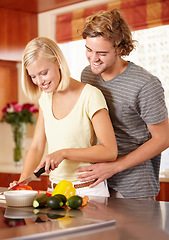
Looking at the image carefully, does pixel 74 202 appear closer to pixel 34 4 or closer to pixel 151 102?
pixel 151 102

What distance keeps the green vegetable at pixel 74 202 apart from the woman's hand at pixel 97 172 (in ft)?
1.14

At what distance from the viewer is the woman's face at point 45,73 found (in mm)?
1766

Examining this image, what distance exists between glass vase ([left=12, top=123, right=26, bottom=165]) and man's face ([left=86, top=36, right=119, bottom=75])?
2217 mm

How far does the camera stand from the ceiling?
149 inches

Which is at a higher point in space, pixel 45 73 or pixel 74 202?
pixel 45 73

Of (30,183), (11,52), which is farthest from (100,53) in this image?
(11,52)

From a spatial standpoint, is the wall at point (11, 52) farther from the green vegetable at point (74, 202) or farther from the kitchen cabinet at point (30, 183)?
the green vegetable at point (74, 202)

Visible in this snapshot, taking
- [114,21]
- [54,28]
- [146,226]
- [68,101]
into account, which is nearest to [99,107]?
[68,101]

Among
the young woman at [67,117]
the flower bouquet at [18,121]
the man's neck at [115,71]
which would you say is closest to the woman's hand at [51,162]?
the young woman at [67,117]

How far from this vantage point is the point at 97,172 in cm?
179

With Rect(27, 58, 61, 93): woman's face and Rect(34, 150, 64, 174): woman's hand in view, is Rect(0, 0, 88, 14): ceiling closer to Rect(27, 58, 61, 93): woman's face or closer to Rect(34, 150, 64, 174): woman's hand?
Rect(27, 58, 61, 93): woman's face

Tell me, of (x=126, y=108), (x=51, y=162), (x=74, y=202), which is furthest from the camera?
(x=126, y=108)

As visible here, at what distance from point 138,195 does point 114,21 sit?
32.3 inches

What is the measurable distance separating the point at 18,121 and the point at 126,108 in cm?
222
